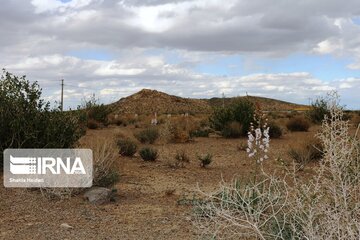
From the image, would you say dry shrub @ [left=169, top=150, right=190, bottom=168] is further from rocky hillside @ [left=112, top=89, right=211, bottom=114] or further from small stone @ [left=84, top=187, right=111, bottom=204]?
rocky hillside @ [left=112, top=89, right=211, bottom=114]

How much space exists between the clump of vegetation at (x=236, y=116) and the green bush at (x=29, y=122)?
10.5 m

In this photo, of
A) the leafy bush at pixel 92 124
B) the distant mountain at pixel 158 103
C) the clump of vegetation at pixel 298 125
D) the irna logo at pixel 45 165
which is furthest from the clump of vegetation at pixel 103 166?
the distant mountain at pixel 158 103

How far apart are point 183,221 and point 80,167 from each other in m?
3.08

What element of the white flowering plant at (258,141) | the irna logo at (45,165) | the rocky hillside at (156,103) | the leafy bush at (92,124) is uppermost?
the rocky hillside at (156,103)

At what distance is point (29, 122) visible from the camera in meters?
11.5

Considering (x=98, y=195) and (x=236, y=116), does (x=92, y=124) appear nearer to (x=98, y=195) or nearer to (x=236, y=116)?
(x=236, y=116)

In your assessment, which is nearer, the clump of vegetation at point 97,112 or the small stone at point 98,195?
the small stone at point 98,195

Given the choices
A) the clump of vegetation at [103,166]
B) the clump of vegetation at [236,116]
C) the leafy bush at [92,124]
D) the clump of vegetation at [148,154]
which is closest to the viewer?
the clump of vegetation at [103,166]

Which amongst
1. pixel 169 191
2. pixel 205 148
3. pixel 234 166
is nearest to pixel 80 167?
pixel 169 191

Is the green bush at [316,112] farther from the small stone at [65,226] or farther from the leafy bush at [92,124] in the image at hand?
the small stone at [65,226]

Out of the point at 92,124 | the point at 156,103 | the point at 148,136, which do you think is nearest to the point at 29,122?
the point at 148,136

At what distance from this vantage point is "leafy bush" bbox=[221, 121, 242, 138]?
21.1m

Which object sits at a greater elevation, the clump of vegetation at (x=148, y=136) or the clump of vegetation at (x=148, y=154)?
the clump of vegetation at (x=148, y=136)

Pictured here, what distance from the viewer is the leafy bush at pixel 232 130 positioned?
21.1m
